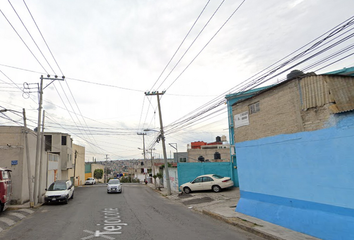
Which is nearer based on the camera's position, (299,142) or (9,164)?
(299,142)

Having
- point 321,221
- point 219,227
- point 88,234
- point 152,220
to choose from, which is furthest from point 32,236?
point 321,221

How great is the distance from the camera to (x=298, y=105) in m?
8.89

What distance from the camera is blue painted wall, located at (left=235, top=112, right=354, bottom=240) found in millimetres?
7066

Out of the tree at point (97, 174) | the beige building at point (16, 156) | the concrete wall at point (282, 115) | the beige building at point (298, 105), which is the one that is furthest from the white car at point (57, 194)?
the tree at point (97, 174)

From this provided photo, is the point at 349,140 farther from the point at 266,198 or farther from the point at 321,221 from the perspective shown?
the point at 266,198

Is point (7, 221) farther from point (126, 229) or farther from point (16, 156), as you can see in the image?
point (16, 156)

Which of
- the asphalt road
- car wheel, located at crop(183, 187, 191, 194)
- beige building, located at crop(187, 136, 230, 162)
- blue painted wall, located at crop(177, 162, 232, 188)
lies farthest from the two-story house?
beige building, located at crop(187, 136, 230, 162)

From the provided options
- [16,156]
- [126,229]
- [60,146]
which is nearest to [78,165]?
[60,146]

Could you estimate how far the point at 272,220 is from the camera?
9.72 m

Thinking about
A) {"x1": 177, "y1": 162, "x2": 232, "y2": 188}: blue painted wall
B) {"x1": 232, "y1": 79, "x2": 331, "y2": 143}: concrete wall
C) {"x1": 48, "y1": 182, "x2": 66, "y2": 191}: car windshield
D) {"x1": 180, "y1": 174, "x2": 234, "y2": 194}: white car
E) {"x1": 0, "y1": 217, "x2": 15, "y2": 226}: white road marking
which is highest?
{"x1": 232, "y1": 79, "x2": 331, "y2": 143}: concrete wall

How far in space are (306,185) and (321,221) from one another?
1177 millimetres

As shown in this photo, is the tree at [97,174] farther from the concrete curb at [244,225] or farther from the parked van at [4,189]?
the concrete curb at [244,225]

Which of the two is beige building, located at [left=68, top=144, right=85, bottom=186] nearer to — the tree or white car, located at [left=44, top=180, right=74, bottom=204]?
the tree

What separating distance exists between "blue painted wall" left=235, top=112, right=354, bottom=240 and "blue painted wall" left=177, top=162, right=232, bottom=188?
11361mm
